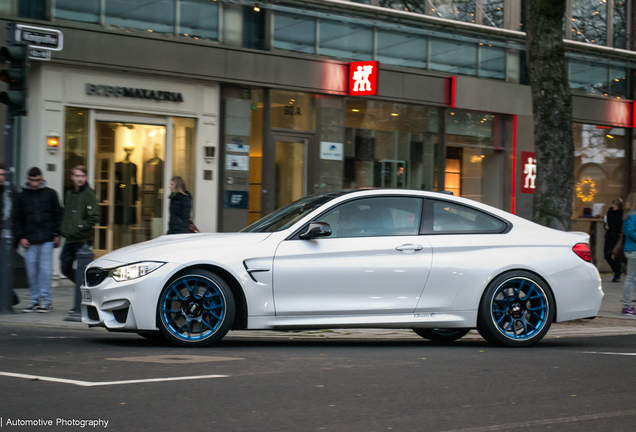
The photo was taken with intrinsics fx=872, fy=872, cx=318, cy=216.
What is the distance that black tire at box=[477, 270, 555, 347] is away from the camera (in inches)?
328

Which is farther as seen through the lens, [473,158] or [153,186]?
[473,158]

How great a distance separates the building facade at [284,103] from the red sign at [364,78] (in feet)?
0.40

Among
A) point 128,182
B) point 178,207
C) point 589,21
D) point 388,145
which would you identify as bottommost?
point 178,207

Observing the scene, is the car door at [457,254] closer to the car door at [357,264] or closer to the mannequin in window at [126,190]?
the car door at [357,264]

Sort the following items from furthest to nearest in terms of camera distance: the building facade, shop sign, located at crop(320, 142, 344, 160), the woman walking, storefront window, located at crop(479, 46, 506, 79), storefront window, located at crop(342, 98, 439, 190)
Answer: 1. storefront window, located at crop(479, 46, 506, 79)
2. storefront window, located at crop(342, 98, 439, 190)
3. shop sign, located at crop(320, 142, 344, 160)
4. the building facade
5. the woman walking

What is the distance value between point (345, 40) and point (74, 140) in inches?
243

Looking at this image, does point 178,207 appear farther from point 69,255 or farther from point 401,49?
point 401,49

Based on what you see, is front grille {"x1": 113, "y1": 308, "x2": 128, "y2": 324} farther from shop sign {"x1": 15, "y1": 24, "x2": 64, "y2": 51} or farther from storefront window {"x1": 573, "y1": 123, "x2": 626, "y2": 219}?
storefront window {"x1": 573, "y1": 123, "x2": 626, "y2": 219}

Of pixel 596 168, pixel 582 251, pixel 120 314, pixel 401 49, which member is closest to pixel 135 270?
pixel 120 314

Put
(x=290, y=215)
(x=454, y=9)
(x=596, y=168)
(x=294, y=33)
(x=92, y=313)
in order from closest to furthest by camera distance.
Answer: (x=92, y=313)
(x=290, y=215)
(x=294, y=33)
(x=454, y=9)
(x=596, y=168)

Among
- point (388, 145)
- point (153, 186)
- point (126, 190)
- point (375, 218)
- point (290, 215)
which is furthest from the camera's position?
point (388, 145)

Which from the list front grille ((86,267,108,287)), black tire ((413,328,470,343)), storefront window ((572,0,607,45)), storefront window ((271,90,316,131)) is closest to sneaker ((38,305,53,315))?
front grille ((86,267,108,287))

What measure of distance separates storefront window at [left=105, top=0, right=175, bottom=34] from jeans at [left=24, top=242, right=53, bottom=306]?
18.5 feet

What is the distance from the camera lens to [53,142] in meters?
14.8
